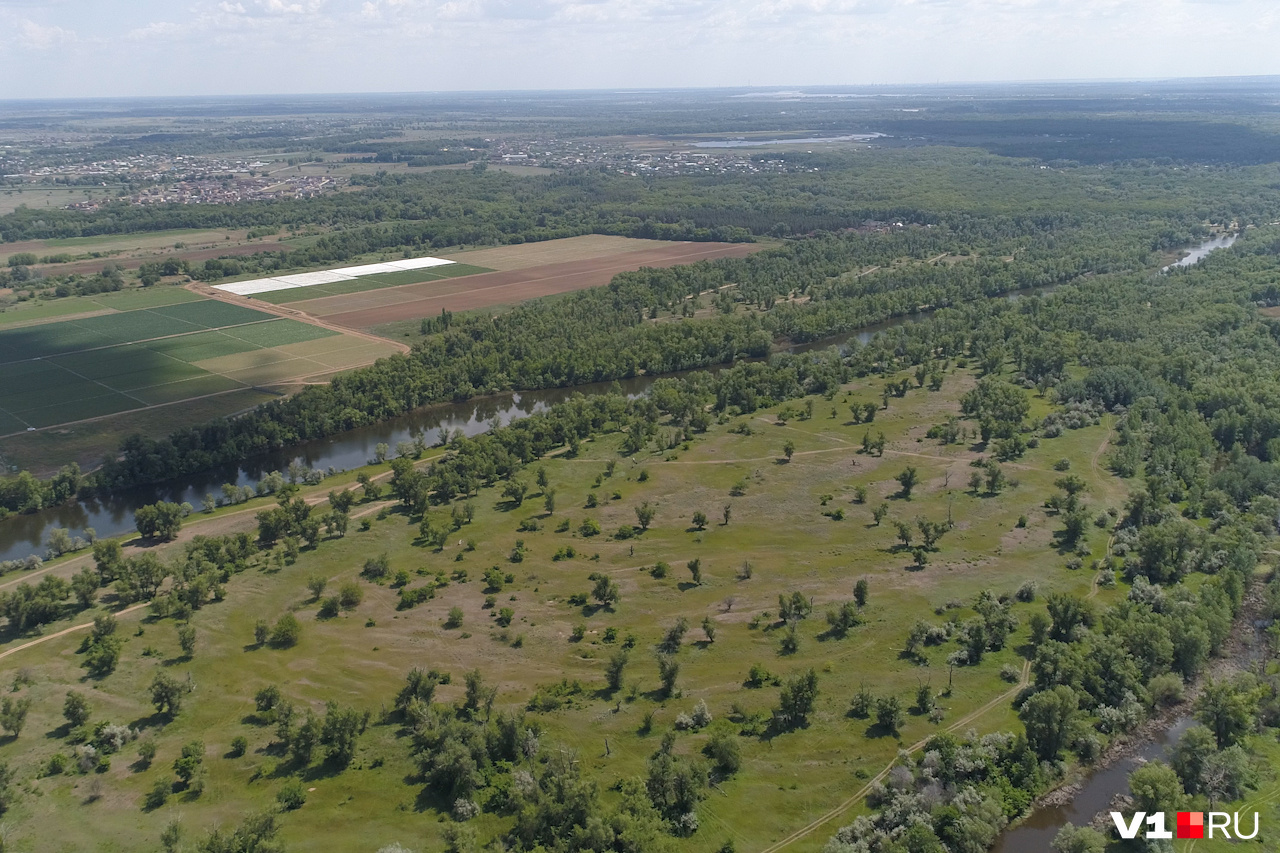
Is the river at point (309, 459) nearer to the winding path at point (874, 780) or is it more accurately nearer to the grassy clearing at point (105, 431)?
the grassy clearing at point (105, 431)

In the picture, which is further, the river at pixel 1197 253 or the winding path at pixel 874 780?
the river at pixel 1197 253

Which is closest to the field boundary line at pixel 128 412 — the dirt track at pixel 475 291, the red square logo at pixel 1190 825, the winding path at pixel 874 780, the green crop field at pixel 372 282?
the dirt track at pixel 475 291

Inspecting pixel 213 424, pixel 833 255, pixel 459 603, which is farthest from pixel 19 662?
pixel 833 255

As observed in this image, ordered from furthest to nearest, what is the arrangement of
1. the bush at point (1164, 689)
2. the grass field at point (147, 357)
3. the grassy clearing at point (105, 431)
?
1. the grass field at point (147, 357)
2. the grassy clearing at point (105, 431)
3. the bush at point (1164, 689)

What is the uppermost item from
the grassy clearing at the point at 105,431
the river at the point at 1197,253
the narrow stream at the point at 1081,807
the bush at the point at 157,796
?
the river at the point at 1197,253

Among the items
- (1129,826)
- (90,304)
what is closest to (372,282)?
(90,304)

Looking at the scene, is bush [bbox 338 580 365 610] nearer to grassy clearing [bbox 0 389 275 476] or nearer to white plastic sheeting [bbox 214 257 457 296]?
grassy clearing [bbox 0 389 275 476]

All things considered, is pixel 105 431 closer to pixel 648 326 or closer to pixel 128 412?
pixel 128 412
